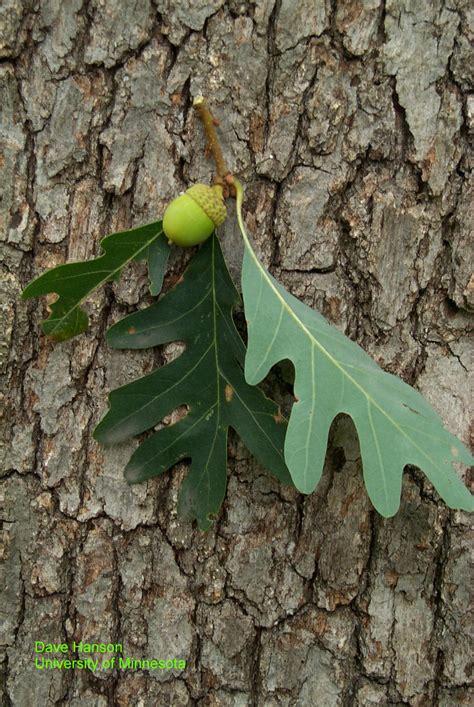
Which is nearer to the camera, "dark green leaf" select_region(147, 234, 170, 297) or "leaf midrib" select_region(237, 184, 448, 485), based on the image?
"leaf midrib" select_region(237, 184, 448, 485)

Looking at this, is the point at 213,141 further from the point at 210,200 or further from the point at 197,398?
the point at 197,398

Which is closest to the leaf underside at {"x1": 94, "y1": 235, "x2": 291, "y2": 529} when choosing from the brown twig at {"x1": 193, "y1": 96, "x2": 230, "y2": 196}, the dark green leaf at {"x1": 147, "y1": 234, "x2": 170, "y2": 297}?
the dark green leaf at {"x1": 147, "y1": 234, "x2": 170, "y2": 297}

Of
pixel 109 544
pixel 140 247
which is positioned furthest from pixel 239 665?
pixel 140 247

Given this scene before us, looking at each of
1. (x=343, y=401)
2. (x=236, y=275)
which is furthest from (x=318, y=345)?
(x=236, y=275)

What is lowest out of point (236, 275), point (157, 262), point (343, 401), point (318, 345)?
point (343, 401)

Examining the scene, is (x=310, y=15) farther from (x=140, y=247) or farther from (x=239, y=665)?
(x=239, y=665)

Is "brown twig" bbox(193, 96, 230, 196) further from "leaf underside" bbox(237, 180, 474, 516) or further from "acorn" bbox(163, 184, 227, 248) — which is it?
"leaf underside" bbox(237, 180, 474, 516)
